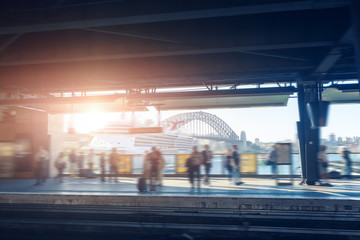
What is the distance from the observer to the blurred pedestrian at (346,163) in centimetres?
1176

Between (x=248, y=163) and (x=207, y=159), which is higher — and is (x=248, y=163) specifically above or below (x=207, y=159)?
below

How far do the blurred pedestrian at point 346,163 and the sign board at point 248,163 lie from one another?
4087 millimetres

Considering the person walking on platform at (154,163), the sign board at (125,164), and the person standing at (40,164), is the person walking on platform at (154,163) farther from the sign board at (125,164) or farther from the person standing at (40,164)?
the person standing at (40,164)

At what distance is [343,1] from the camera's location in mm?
5176

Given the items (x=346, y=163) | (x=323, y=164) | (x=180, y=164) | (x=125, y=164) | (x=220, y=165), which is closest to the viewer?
(x=323, y=164)

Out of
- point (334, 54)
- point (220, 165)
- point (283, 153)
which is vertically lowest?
point (220, 165)

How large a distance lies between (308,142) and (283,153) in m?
1.21

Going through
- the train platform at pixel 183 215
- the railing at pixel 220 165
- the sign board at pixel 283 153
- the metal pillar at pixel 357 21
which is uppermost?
the metal pillar at pixel 357 21

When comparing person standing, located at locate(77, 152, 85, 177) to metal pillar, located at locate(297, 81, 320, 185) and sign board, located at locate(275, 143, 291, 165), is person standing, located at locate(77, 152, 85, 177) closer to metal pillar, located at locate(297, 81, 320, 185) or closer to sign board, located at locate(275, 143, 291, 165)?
sign board, located at locate(275, 143, 291, 165)

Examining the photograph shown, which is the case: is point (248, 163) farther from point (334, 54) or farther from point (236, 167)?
point (334, 54)

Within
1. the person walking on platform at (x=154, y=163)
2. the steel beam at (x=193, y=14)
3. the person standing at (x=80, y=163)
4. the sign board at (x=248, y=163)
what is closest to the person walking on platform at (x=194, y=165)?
the person walking on platform at (x=154, y=163)

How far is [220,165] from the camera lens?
45.9ft

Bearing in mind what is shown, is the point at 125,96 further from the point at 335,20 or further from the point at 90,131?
the point at 335,20

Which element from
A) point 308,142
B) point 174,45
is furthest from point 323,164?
point 174,45
